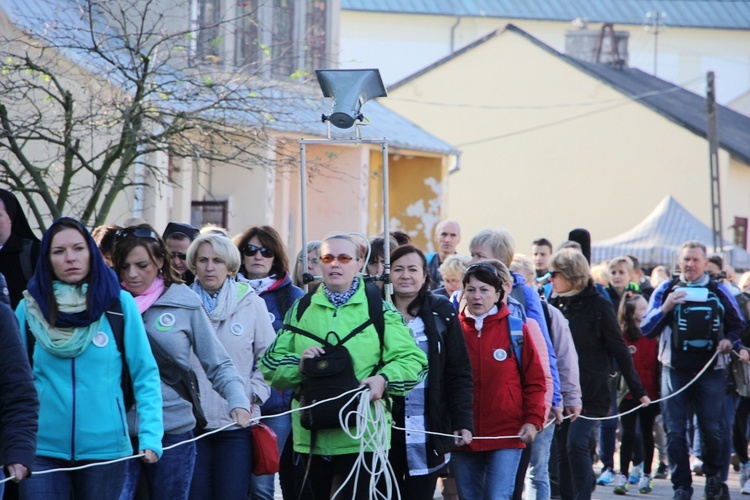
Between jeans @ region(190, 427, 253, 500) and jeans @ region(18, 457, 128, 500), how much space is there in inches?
41.5

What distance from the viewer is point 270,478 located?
779 centimetres

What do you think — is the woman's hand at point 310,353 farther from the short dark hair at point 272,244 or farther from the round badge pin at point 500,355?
the short dark hair at point 272,244

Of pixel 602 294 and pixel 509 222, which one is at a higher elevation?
pixel 509 222

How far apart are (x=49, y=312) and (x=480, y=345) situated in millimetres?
2822

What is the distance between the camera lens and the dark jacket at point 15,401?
5.09 metres

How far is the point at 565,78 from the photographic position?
41.2 m

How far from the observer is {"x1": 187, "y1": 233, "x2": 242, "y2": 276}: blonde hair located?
7164 millimetres

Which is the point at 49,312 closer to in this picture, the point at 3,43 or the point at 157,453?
the point at 157,453

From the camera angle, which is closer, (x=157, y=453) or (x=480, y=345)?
(x=157, y=453)

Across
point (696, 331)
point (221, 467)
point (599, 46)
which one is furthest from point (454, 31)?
point (221, 467)

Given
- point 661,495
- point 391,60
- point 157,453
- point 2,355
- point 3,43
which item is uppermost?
point 391,60

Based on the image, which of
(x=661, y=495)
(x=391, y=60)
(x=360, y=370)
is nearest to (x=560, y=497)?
(x=661, y=495)

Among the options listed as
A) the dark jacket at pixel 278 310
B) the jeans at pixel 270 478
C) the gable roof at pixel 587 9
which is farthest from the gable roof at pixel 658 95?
the jeans at pixel 270 478

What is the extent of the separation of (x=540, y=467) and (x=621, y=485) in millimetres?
3137
